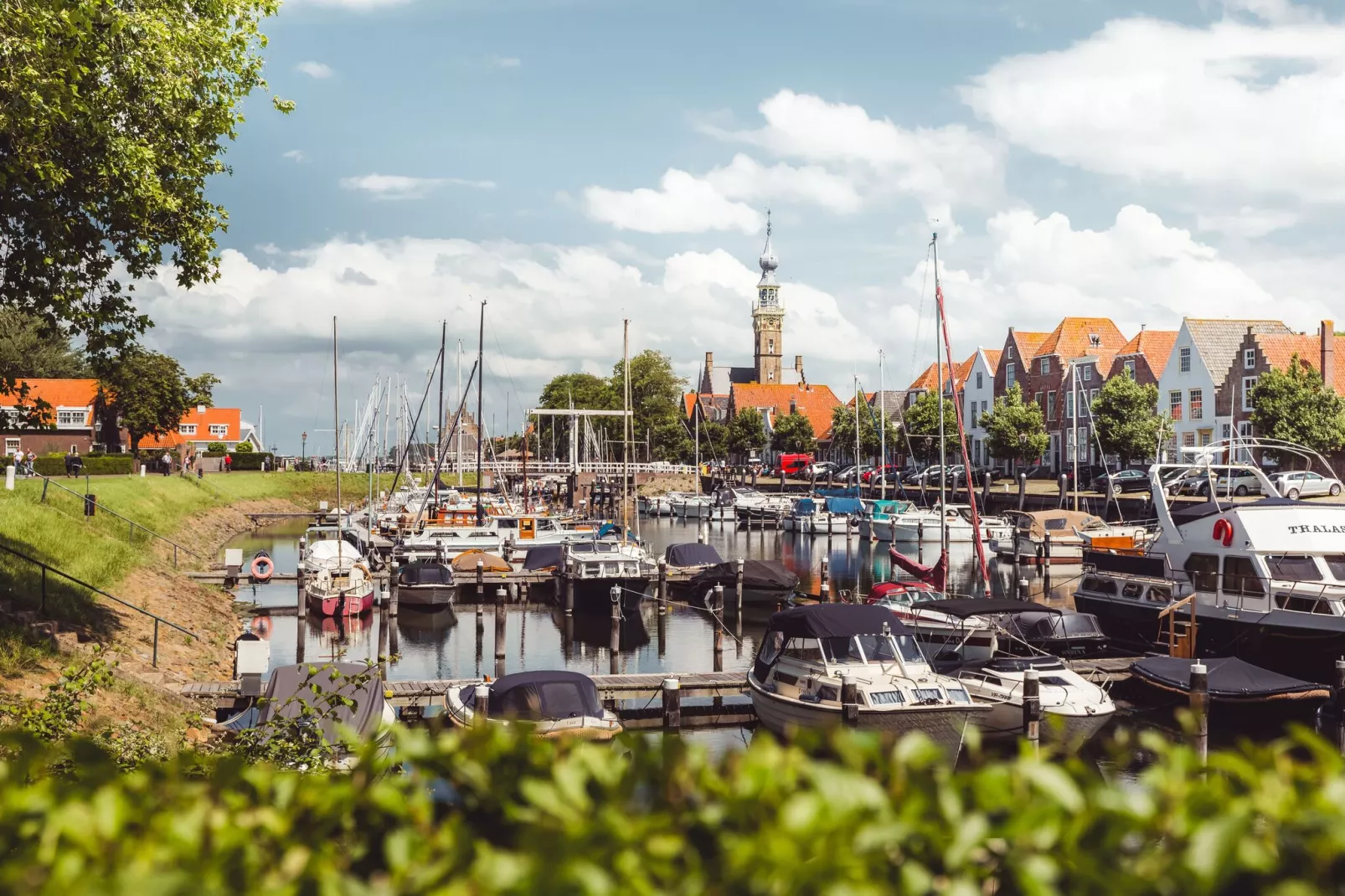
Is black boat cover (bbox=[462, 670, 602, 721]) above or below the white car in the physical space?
below

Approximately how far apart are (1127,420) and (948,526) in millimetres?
18107

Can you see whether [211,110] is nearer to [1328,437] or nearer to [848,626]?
[848,626]

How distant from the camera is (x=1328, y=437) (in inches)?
2496

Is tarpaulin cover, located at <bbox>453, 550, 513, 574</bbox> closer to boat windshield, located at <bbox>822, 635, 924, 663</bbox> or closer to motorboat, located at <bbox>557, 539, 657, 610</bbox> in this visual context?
motorboat, located at <bbox>557, 539, 657, 610</bbox>

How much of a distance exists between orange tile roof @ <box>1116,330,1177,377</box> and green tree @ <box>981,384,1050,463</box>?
971 centimetres

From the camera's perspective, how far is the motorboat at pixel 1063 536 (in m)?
53.1

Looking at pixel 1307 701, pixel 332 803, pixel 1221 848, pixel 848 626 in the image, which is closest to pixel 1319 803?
pixel 1221 848

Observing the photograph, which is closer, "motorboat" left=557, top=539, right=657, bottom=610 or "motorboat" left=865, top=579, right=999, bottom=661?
"motorboat" left=865, top=579, right=999, bottom=661

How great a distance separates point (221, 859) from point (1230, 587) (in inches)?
1201

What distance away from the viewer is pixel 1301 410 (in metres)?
63.6

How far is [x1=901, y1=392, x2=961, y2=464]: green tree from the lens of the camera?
94875 millimetres

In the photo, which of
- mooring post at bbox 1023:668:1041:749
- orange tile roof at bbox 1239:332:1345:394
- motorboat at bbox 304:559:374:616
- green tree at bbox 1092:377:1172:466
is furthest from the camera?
green tree at bbox 1092:377:1172:466

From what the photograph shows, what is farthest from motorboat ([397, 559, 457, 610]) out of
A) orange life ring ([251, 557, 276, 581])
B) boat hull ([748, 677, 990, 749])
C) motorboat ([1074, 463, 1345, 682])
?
motorboat ([1074, 463, 1345, 682])

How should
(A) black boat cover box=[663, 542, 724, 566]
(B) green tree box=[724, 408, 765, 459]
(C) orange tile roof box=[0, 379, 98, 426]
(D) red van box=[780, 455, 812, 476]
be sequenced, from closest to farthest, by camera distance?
1. (A) black boat cover box=[663, 542, 724, 566]
2. (C) orange tile roof box=[0, 379, 98, 426]
3. (D) red van box=[780, 455, 812, 476]
4. (B) green tree box=[724, 408, 765, 459]
